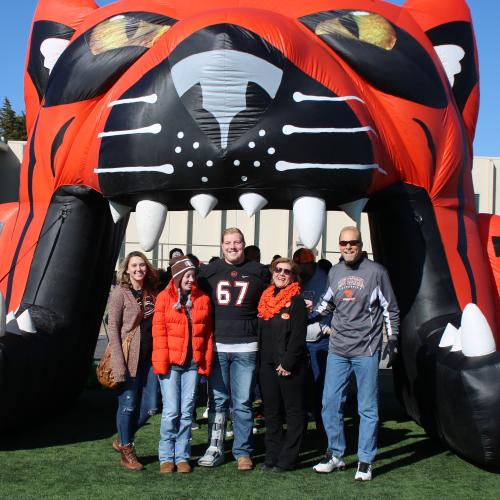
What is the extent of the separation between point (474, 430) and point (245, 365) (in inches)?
47.2

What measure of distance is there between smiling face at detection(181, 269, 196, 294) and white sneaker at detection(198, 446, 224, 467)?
0.89m

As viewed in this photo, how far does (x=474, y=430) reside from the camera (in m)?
3.67

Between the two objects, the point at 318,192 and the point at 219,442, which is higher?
the point at 318,192

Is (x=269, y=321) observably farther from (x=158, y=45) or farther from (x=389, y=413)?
(x=389, y=413)

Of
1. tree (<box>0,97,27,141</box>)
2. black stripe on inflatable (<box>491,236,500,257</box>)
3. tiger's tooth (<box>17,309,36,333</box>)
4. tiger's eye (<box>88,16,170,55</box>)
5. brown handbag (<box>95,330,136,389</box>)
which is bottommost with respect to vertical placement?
brown handbag (<box>95,330,136,389</box>)

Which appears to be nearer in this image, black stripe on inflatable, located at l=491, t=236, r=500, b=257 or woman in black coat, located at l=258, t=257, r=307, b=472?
woman in black coat, located at l=258, t=257, r=307, b=472

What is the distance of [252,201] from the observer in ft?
13.1

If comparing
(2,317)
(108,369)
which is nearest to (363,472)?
(108,369)

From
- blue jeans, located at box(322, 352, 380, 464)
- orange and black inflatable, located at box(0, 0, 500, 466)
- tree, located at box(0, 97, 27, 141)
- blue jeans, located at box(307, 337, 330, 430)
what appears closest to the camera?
orange and black inflatable, located at box(0, 0, 500, 466)

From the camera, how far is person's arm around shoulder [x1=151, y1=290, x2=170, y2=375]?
3994 millimetres

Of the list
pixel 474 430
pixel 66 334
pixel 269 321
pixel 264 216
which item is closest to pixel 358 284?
pixel 269 321

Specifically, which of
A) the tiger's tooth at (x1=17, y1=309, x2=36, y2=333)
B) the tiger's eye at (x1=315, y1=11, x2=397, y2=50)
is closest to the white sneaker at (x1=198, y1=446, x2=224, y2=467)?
the tiger's tooth at (x1=17, y1=309, x2=36, y2=333)

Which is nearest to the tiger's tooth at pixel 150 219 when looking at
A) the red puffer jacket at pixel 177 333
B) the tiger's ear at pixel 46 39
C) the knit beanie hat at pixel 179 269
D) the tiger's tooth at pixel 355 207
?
the knit beanie hat at pixel 179 269

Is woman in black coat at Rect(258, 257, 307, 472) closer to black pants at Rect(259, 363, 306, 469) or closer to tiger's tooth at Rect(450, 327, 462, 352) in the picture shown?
black pants at Rect(259, 363, 306, 469)
